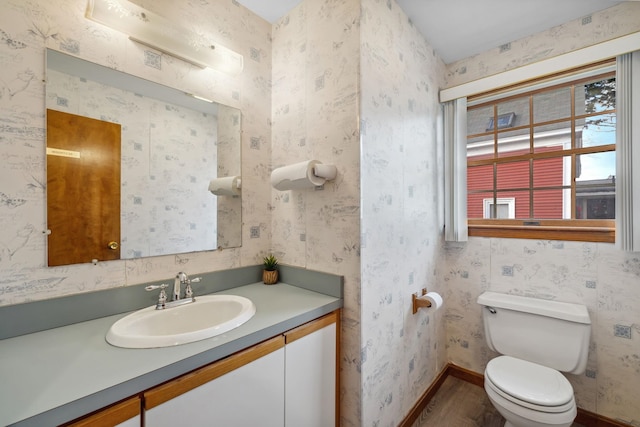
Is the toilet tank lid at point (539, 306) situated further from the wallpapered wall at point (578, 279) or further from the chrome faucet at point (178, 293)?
the chrome faucet at point (178, 293)

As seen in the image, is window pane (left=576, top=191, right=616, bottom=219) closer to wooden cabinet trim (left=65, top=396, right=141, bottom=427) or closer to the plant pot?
the plant pot

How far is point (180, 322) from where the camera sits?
3.78 ft

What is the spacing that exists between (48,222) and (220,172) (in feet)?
2.33

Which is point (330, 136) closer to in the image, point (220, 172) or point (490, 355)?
point (220, 172)

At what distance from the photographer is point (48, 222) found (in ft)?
3.26

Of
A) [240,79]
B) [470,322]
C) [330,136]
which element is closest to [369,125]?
[330,136]

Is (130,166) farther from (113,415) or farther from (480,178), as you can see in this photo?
(480,178)

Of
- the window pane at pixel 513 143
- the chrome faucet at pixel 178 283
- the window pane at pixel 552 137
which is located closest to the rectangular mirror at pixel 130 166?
the chrome faucet at pixel 178 283

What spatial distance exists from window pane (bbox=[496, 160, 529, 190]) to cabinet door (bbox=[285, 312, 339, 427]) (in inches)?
63.9

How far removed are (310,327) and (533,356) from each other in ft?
4.72

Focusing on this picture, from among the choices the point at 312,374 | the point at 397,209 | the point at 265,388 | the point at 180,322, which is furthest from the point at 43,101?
the point at 397,209

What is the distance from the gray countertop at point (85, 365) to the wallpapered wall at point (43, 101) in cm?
18

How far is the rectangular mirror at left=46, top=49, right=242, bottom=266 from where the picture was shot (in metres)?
1.03

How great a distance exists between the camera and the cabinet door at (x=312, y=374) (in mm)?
1086
